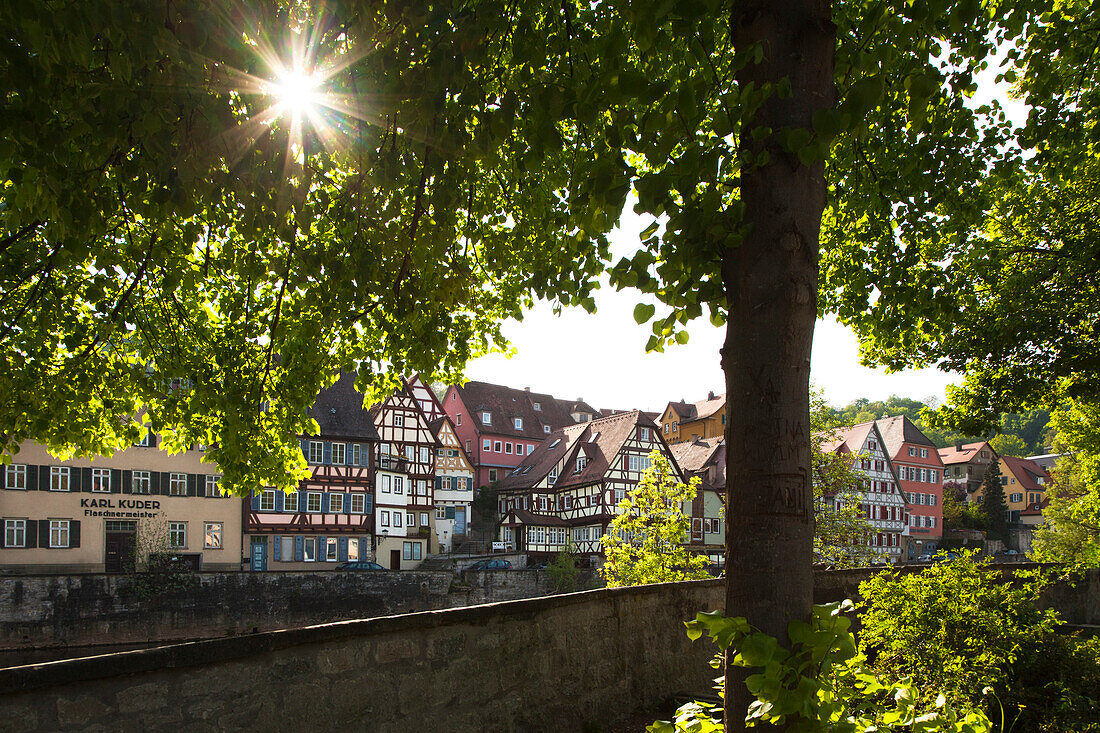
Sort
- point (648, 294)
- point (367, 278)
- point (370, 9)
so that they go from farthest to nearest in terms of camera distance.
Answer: point (367, 278), point (370, 9), point (648, 294)

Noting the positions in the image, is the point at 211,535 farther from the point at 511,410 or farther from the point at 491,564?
the point at 511,410

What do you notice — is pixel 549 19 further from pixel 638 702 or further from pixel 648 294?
pixel 638 702

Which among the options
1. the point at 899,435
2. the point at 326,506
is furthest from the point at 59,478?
the point at 899,435

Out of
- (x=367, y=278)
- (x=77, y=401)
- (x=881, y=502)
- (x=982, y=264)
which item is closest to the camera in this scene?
(x=367, y=278)

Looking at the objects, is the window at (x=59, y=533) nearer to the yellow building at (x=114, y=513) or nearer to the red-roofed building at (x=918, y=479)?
the yellow building at (x=114, y=513)

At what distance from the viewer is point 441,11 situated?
3758 mm

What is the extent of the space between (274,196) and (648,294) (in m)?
2.51

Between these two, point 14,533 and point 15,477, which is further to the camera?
point 15,477

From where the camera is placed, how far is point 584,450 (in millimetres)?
45844

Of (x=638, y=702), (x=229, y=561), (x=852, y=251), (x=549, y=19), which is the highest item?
(x=549, y=19)

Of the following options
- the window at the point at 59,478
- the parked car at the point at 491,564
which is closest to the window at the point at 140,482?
the window at the point at 59,478

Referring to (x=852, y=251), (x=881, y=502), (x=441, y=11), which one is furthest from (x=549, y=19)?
(x=881, y=502)

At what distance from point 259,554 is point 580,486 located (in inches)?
696

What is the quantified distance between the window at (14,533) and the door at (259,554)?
881 cm
